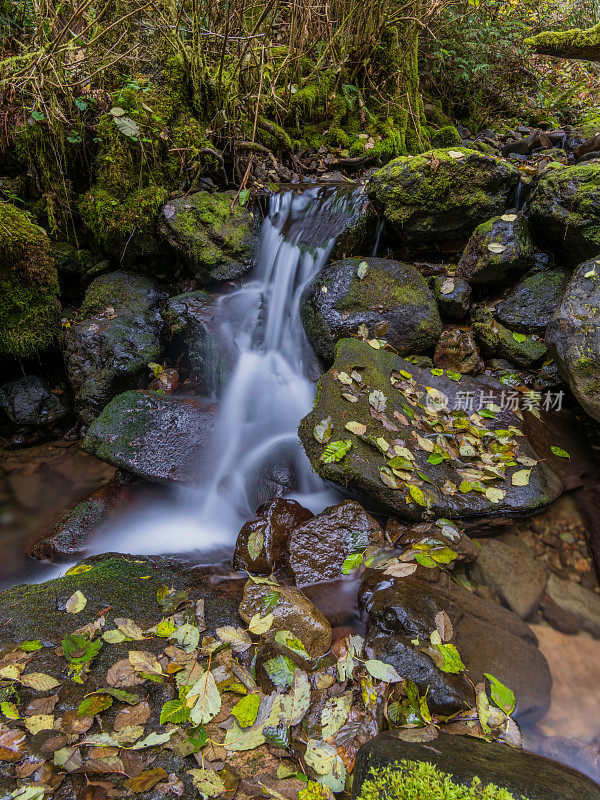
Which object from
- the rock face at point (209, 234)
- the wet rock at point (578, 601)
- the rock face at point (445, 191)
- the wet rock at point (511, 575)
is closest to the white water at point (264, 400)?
the rock face at point (209, 234)

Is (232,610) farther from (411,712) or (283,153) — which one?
(283,153)

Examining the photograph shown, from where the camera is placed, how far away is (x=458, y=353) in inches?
169

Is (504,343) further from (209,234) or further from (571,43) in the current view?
(571,43)

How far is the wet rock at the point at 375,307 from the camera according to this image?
429 cm

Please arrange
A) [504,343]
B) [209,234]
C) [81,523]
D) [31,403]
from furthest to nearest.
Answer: [209,234] < [31,403] < [504,343] < [81,523]

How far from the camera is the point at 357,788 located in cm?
128

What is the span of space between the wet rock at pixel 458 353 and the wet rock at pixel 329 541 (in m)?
2.10

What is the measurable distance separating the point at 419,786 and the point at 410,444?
2348 millimetres

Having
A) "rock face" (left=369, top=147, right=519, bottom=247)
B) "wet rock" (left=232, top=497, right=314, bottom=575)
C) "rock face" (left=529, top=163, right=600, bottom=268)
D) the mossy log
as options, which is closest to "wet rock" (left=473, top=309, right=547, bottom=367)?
"rock face" (left=529, top=163, right=600, bottom=268)

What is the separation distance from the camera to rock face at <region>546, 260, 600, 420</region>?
3.16m

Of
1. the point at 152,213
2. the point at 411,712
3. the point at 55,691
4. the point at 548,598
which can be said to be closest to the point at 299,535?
the point at 411,712

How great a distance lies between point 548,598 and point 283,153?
700cm

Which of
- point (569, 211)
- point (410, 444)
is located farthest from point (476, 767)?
point (569, 211)

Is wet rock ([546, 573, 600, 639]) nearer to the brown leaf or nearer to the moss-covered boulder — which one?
the brown leaf
